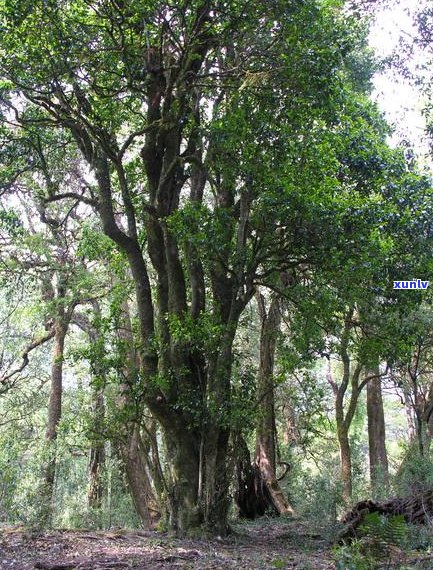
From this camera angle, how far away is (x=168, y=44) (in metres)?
9.12

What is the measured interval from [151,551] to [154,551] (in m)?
0.04

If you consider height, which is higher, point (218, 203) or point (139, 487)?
point (218, 203)

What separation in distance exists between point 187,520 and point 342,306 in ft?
11.8

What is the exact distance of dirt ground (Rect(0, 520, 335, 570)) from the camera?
19.5 feet

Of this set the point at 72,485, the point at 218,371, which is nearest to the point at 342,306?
the point at 218,371

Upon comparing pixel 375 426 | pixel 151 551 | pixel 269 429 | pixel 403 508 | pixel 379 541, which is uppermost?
pixel 375 426

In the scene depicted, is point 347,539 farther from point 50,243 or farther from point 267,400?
point 50,243

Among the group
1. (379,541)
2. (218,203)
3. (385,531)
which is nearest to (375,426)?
(218,203)

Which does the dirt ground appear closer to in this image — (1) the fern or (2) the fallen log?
(2) the fallen log

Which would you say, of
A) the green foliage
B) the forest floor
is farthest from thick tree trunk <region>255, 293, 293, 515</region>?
the green foliage

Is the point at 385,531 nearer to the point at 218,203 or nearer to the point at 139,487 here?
the point at 218,203

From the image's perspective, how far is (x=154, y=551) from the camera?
6.86 m

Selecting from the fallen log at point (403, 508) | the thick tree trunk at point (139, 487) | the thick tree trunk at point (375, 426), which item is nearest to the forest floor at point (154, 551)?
the fallen log at point (403, 508)

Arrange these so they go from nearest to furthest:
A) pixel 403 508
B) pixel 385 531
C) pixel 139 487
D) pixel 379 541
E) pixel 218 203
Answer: pixel 385 531
pixel 379 541
pixel 403 508
pixel 218 203
pixel 139 487
